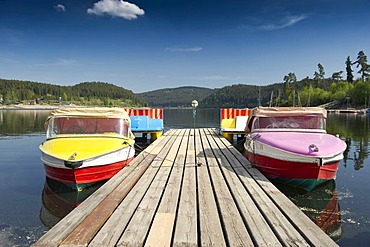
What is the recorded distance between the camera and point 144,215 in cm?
473

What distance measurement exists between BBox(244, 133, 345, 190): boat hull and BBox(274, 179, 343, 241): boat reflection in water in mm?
413

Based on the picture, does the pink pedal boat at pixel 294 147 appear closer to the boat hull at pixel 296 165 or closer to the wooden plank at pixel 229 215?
the boat hull at pixel 296 165

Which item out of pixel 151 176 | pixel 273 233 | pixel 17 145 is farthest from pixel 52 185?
pixel 17 145

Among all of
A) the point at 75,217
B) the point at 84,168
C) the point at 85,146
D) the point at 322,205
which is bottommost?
the point at 322,205

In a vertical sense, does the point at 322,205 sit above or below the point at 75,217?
below

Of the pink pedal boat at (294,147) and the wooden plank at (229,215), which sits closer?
the wooden plank at (229,215)

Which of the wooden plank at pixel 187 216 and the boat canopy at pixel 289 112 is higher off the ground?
the boat canopy at pixel 289 112

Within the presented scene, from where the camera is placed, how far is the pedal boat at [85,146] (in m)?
7.73

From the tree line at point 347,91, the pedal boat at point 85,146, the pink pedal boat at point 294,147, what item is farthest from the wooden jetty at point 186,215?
the tree line at point 347,91

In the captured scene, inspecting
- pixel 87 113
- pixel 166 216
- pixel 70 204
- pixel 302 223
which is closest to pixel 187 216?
pixel 166 216

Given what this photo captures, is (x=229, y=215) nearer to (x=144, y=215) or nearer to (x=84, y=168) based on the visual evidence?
(x=144, y=215)

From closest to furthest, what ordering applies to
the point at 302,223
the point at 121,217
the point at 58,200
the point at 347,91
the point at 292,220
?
the point at 302,223, the point at 292,220, the point at 121,217, the point at 58,200, the point at 347,91

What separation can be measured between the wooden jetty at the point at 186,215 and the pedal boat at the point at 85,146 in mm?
946

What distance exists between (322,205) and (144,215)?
18.0 feet
